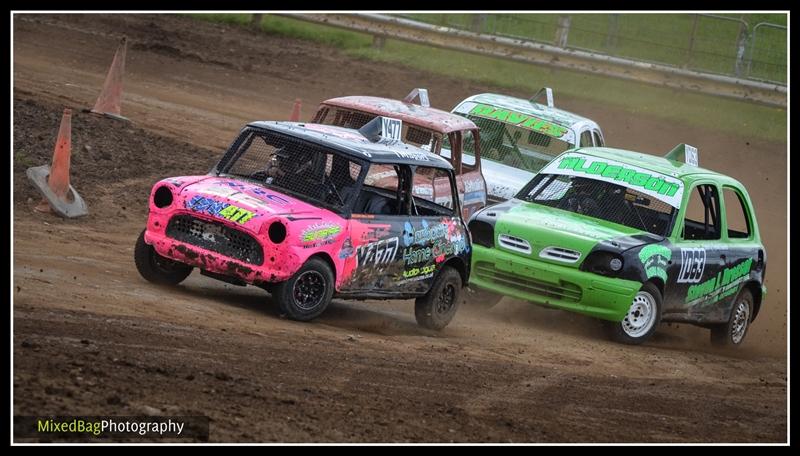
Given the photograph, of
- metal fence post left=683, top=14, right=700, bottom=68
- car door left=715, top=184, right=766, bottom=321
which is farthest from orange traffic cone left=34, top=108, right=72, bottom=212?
metal fence post left=683, top=14, right=700, bottom=68

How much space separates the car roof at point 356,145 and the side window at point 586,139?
16.3 ft

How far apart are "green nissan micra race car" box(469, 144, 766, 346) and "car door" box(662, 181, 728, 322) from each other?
0.01 meters

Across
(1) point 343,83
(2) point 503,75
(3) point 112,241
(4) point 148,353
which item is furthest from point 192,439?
(2) point 503,75

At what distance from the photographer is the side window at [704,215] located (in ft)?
42.4

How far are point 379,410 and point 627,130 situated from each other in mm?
16838

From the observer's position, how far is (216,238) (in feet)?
32.1

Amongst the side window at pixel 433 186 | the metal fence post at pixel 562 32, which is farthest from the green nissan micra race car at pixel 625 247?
the metal fence post at pixel 562 32

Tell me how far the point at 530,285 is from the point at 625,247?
0.91 meters

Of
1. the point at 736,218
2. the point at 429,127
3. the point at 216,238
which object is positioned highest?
the point at 429,127

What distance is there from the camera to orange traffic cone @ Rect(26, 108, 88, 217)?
41.6 feet

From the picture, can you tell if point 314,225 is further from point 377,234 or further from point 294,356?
point 294,356

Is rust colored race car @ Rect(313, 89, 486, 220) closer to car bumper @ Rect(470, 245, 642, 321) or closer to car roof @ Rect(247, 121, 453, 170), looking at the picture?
car bumper @ Rect(470, 245, 642, 321)

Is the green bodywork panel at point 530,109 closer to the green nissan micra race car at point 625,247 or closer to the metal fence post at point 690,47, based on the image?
the green nissan micra race car at point 625,247

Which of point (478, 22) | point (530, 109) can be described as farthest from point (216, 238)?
point (478, 22)
